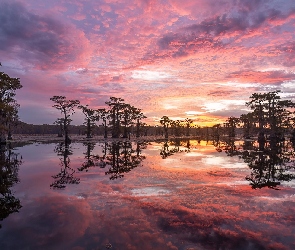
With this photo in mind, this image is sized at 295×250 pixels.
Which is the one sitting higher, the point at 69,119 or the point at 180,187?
the point at 69,119

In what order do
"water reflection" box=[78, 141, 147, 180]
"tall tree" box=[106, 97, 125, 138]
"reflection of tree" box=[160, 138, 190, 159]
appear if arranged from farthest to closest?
"tall tree" box=[106, 97, 125, 138]
"reflection of tree" box=[160, 138, 190, 159]
"water reflection" box=[78, 141, 147, 180]

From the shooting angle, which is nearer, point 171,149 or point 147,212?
point 147,212

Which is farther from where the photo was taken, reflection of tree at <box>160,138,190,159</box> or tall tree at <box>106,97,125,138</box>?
tall tree at <box>106,97,125,138</box>

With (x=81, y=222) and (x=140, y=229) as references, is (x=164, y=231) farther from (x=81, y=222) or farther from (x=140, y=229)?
(x=81, y=222)

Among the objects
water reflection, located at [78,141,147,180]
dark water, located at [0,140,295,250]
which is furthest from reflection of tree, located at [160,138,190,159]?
dark water, located at [0,140,295,250]

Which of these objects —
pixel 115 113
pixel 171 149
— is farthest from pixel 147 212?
pixel 115 113

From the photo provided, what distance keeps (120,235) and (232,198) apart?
19.1ft

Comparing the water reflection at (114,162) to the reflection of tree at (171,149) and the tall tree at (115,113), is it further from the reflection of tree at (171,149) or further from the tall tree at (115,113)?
the tall tree at (115,113)

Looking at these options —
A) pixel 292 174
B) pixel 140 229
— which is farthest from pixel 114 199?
pixel 292 174

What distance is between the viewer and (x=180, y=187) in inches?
471

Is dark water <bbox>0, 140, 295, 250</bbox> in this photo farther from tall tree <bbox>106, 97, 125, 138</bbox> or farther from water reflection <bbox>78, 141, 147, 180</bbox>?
tall tree <bbox>106, 97, 125, 138</bbox>

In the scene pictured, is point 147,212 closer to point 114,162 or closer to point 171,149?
point 114,162

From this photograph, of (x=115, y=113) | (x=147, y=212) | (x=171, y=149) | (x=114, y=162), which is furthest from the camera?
(x=115, y=113)

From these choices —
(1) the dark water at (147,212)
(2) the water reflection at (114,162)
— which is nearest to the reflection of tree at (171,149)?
(2) the water reflection at (114,162)
